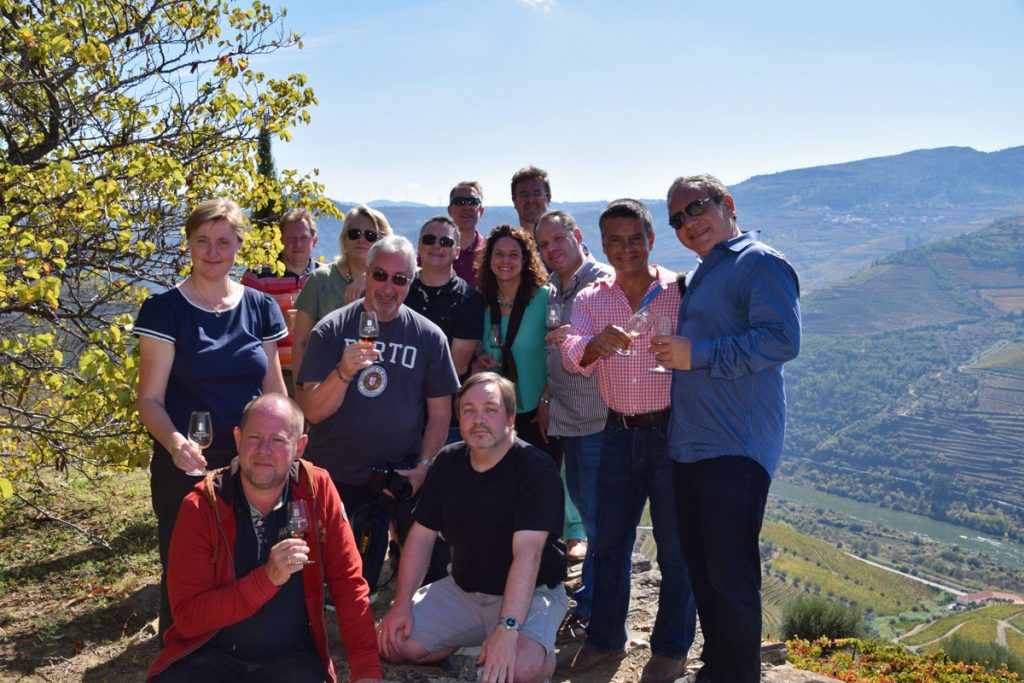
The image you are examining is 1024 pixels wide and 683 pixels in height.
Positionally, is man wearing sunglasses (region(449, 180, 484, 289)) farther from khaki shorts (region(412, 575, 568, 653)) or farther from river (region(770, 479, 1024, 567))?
river (region(770, 479, 1024, 567))

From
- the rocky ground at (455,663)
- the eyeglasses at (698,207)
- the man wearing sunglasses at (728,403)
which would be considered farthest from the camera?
the rocky ground at (455,663)

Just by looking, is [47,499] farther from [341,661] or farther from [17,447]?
[341,661]

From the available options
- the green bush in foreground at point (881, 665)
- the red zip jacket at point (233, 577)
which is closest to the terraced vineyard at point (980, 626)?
the green bush in foreground at point (881, 665)

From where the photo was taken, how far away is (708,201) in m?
3.78

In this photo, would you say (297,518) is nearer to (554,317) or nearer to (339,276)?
(554,317)

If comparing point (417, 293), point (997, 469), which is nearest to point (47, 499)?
point (417, 293)

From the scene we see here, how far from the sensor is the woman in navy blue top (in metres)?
3.91

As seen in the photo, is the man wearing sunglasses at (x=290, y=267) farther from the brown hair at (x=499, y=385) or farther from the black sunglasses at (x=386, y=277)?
the brown hair at (x=499, y=385)

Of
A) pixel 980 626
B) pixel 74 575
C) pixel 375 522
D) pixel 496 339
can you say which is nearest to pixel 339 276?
pixel 496 339

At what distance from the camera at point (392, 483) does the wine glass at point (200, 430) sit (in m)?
1.27

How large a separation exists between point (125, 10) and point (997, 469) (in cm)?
21519

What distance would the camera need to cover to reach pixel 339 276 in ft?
19.4

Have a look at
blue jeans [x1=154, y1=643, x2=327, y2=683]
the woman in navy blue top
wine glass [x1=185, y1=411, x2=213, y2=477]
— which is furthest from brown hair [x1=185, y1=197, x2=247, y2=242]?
blue jeans [x1=154, y1=643, x2=327, y2=683]

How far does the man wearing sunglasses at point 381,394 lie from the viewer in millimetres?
4695
